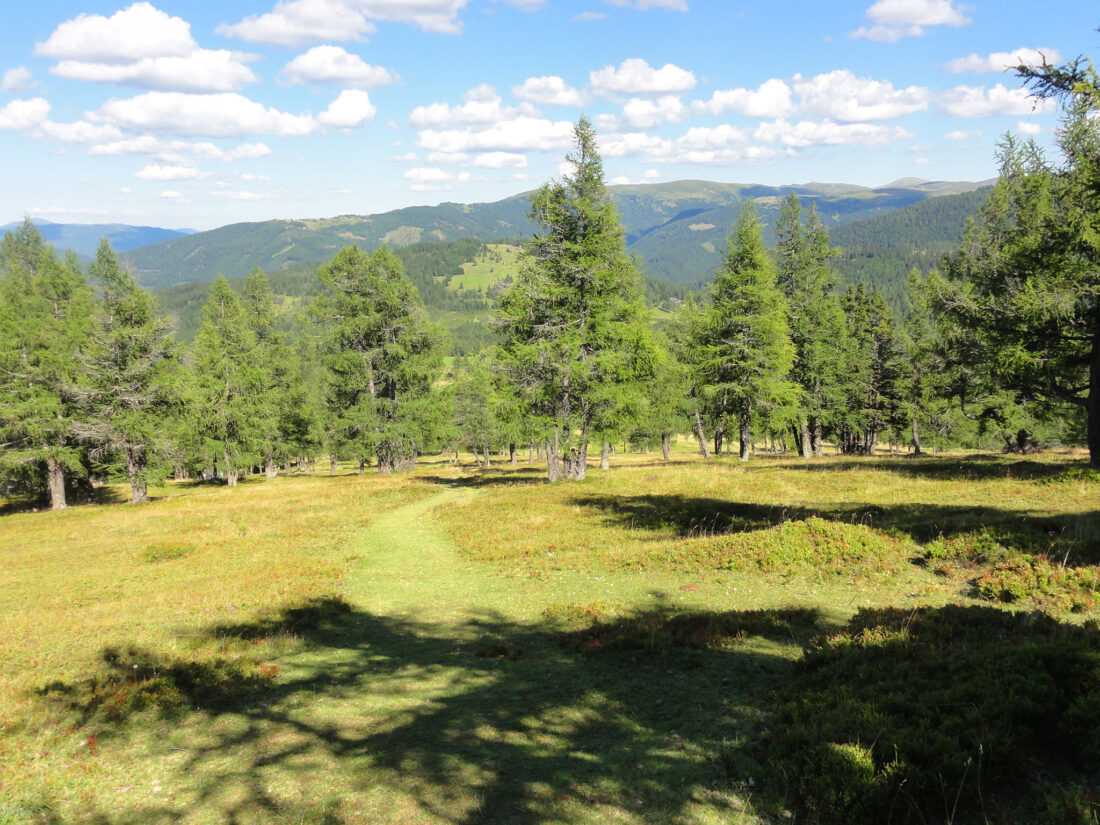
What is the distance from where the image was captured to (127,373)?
34.3 m

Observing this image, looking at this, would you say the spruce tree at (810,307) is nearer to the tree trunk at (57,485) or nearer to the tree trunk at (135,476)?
the tree trunk at (135,476)

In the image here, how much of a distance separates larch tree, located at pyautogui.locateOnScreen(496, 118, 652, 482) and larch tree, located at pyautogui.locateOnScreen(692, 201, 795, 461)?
10251 millimetres

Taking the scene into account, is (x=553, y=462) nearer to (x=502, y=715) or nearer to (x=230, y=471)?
(x=502, y=715)

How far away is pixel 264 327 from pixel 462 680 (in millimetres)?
48954

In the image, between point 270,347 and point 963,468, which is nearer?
point 963,468

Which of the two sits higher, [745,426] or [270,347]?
[270,347]

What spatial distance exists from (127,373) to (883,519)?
4031cm

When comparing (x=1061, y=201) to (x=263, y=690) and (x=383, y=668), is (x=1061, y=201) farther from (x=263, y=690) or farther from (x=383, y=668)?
(x=263, y=690)

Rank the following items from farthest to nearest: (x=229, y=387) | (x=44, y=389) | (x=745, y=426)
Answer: (x=229, y=387) < (x=745, y=426) < (x=44, y=389)

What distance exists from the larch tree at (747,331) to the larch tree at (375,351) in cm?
1965

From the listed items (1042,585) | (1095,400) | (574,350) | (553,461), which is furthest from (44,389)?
(1095,400)

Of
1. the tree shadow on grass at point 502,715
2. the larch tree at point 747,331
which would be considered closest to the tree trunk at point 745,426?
the larch tree at point 747,331

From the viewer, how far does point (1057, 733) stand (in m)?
5.79

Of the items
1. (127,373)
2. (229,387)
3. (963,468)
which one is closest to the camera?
(963,468)
